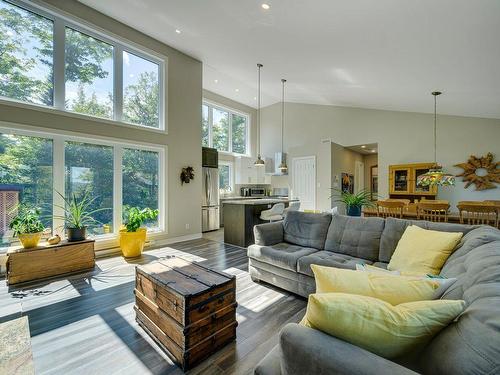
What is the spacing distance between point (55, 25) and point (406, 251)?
6.05 meters

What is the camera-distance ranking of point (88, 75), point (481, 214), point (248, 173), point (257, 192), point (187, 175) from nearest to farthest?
point (481, 214), point (88, 75), point (187, 175), point (248, 173), point (257, 192)

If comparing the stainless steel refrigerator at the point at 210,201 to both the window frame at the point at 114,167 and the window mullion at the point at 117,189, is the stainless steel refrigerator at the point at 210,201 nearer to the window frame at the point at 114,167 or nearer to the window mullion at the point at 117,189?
the window frame at the point at 114,167

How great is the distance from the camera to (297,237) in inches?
133

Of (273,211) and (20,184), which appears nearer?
(20,184)

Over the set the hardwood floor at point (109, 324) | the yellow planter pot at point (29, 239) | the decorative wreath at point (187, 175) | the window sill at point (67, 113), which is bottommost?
the hardwood floor at point (109, 324)

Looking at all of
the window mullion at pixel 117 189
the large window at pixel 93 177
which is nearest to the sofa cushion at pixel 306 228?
the window mullion at pixel 117 189

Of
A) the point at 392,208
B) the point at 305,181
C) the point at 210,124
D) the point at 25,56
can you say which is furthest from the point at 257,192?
the point at 25,56

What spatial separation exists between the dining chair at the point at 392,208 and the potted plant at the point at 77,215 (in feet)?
16.9

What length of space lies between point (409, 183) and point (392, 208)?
2.33 meters

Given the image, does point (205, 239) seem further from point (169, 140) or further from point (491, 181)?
point (491, 181)

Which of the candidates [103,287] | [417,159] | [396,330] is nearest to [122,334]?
[103,287]

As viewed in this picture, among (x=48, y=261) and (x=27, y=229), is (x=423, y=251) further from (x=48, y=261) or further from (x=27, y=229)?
(x=27, y=229)

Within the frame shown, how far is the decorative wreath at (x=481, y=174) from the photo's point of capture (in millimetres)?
5172

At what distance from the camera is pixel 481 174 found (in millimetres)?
5340
